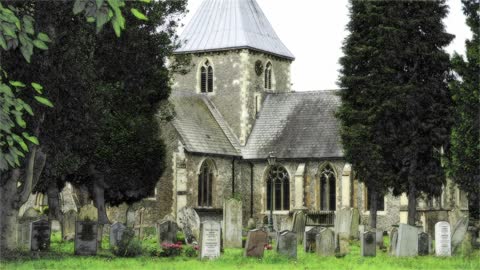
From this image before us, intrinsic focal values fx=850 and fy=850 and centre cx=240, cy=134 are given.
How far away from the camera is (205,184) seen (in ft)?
151

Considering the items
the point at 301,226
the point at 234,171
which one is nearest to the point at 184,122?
the point at 234,171

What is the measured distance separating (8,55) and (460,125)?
1606cm

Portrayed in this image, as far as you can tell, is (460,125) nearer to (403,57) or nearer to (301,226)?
(403,57)

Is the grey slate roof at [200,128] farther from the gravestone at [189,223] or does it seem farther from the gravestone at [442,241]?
the gravestone at [442,241]

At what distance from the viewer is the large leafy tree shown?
34.7 m

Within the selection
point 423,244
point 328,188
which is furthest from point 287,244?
point 328,188

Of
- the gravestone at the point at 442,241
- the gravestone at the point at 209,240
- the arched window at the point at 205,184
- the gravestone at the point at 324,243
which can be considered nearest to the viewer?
the gravestone at the point at 209,240

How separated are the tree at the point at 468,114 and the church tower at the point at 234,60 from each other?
20.8 meters

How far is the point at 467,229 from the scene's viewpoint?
86.6 ft

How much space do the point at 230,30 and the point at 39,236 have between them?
29.9 meters

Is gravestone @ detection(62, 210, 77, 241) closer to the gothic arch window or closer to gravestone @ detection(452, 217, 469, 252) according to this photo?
gravestone @ detection(452, 217, 469, 252)

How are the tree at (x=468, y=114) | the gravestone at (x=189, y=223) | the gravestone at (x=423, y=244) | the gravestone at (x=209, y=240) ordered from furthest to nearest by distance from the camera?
the gravestone at (x=189, y=223)
the tree at (x=468, y=114)
the gravestone at (x=423, y=244)
the gravestone at (x=209, y=240)

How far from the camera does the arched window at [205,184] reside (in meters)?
45.7

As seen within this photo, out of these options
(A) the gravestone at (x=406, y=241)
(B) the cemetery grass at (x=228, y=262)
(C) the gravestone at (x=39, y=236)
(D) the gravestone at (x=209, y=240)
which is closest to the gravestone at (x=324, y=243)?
(B) the cemetery grass at (x=228, y=262)
